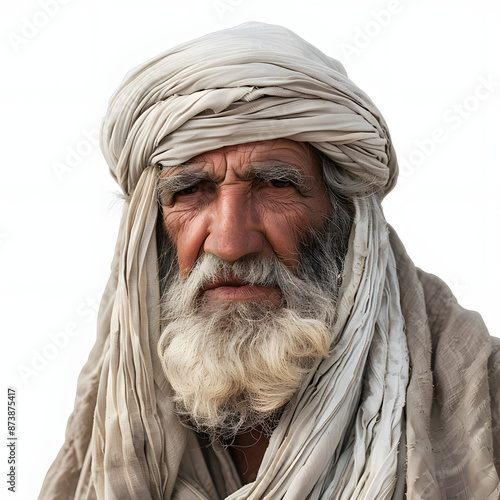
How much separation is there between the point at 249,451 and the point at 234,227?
0.75m

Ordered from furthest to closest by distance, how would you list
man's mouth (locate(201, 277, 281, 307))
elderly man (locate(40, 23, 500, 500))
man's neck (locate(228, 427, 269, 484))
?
man's neck (locate(228, 427, 269, 484)) < man's mouth (locate(201, 277, 281, 307)) < elderly man (locate(40, 23, 500, 500))

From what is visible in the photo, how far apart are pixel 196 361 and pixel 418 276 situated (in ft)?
2.72

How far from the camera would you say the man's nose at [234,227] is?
7.41ft

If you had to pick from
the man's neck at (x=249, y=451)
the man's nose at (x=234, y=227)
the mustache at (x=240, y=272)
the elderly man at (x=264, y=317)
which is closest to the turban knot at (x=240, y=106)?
the elderly man at (x=264, y=317)

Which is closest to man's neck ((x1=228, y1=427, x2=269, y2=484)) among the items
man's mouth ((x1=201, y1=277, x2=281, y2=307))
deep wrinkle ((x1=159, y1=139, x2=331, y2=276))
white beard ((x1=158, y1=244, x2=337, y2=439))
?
white beard ((x1=158, y1=244, x2=337, y2=439))

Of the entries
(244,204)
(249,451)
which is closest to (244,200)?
(244,204)

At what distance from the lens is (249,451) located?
2492mm

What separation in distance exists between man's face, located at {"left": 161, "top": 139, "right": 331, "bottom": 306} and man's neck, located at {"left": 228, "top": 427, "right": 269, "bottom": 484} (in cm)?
46

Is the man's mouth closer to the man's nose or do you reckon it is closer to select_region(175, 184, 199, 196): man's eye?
the man's nose

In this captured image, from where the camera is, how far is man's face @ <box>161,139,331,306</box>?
2.29 m

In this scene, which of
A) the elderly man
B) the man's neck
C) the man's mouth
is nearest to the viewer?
the elderly man

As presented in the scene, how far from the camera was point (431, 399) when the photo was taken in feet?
7.33

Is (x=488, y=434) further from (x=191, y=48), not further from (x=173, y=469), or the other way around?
(x=191, y=48)

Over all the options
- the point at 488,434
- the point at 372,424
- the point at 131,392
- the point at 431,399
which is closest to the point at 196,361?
the point at 131,392
